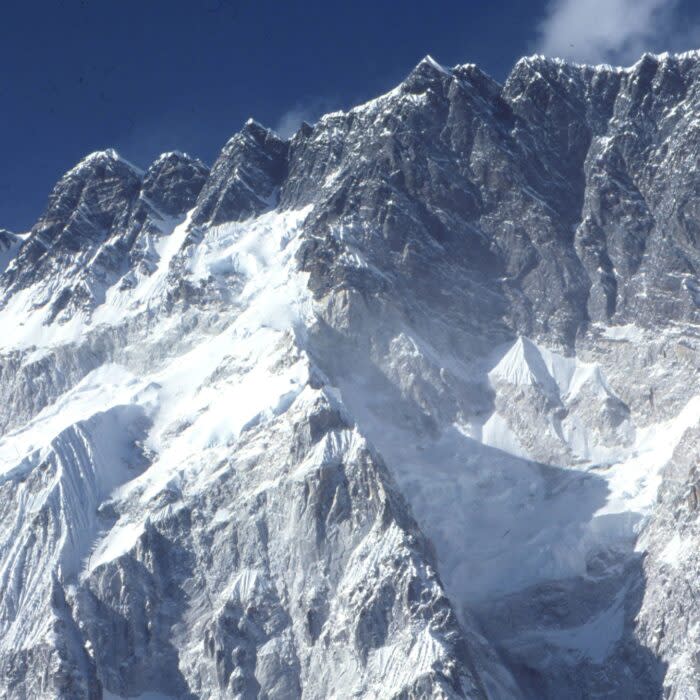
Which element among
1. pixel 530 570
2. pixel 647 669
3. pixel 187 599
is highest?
pixel 187 599

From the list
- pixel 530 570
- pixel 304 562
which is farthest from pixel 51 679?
pixel 530 570

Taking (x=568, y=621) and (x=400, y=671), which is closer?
(x=400, y=671)

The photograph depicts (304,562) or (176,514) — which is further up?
(176,514)

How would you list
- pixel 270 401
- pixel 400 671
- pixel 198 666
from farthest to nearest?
1. pixel 270 401
2. pixel 198 666
3. pixel 400 671

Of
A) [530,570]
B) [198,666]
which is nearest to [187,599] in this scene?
[198,666]

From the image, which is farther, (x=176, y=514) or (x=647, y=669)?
(x=176, y=514)

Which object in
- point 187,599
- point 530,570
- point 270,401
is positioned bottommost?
point 530,570

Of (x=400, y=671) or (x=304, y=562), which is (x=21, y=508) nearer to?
(x=304, y=562)

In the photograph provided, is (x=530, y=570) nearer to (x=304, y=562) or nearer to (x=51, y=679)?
(x=304, y=562)

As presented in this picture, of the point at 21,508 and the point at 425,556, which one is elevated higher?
A: the point at 21,508

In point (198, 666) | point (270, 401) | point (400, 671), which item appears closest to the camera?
point (400, 671)
